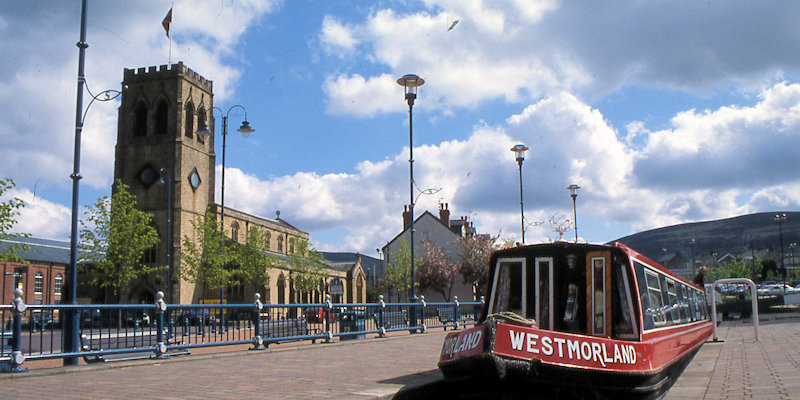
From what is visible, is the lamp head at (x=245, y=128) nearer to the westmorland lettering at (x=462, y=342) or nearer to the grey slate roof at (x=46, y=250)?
the westmorland lettering at (x=462, y=342)

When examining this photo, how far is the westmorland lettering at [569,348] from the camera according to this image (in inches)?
267

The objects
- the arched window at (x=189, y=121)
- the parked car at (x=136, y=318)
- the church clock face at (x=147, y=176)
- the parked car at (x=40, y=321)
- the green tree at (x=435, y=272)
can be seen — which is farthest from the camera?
the arched window at (x=189, y=121)

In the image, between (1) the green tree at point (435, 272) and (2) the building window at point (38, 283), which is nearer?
(1) the green tree at point (435, 272)

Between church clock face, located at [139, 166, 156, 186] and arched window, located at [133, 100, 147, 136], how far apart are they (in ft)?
13.7

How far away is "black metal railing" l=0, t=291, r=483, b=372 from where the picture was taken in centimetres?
1033

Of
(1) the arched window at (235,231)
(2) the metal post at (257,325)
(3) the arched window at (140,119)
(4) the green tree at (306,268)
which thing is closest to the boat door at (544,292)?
(2) the metal post at (257,325)

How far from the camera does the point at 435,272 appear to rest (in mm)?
61062

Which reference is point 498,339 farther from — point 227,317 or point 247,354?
point 227,317

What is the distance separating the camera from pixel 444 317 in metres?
26.7

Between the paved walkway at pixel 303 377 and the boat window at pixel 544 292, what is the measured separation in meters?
1.86

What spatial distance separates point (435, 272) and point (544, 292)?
52.5m

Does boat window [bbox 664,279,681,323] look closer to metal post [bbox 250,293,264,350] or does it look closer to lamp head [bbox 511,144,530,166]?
metal post [bbox 250,293,264,350]

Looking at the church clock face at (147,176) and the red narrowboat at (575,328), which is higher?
the church clock face at (147,176)

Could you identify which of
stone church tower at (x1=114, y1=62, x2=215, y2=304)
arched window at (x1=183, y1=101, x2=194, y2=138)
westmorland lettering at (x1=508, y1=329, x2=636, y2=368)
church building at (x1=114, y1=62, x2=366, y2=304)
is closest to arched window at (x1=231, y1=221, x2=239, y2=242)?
church building at (x1=114, y1=62, x2=366, y2=304)
